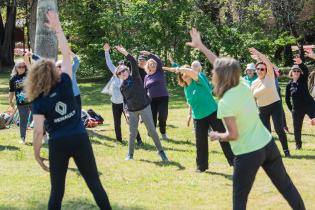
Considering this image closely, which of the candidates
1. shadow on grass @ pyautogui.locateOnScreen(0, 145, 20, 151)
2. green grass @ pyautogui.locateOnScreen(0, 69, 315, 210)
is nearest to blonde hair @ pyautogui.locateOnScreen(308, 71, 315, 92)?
green grass @ pyautogui.locateOnScreen(0, 69, 315, 210)

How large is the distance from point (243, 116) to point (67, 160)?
173 centimetres

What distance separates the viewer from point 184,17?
76.9 ft

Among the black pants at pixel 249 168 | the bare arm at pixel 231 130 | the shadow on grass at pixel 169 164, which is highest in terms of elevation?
the bare arm at pixel 231 130

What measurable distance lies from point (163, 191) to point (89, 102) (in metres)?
12.9

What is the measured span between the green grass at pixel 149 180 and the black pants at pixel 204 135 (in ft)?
0.72

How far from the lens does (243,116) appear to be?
5.09m

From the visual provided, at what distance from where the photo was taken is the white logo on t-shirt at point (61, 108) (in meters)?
5.29

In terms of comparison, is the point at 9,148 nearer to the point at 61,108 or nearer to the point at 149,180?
the point at 149,180

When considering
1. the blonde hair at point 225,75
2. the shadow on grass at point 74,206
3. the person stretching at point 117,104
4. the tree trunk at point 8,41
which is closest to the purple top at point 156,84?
the person stretching at point 117,104

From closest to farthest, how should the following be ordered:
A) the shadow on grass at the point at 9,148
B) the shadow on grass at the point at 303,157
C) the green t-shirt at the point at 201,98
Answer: the green t-shirt at the point at 201,98
the shadow on grass at the point at 303,157
the shadow on grass at the point at 9,148

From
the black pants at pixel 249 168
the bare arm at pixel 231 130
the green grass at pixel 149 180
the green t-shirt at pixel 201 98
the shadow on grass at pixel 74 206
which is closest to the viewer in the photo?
the bare arm at pixel 231 130

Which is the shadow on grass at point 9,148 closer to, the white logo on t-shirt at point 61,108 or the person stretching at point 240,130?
the white logo on t-shirt at point 61,108

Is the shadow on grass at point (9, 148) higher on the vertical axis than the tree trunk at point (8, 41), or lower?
lower

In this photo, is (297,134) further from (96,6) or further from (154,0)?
(96,6)
